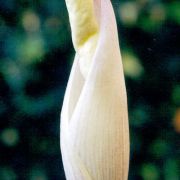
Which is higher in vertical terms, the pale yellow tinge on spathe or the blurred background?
the pale yellow tinge on spathe

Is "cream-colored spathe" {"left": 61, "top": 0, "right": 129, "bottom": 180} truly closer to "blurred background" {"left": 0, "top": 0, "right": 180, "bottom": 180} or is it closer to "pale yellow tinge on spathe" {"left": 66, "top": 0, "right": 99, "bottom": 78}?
"pale yellow tinge on spathe" {"left": 66, "top": 0, "right": 99, "bottom": 78}

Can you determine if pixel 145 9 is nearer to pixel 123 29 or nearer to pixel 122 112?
pixel 123 29

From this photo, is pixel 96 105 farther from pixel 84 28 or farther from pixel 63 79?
pixel 63 79

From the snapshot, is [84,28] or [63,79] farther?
[63,79]

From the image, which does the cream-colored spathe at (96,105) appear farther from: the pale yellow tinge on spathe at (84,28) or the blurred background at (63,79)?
the blurred background at (63,79)

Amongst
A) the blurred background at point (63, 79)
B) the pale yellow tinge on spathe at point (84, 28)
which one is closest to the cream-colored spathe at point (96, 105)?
the pale yellow tinge on spathe at point (84, 28)

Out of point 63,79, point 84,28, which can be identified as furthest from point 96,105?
point 63,79

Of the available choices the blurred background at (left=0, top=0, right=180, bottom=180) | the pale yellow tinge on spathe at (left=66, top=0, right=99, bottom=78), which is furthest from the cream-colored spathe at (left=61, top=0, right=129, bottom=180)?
the blurred background at (left=0, top=0, right=180, bottom=180)
